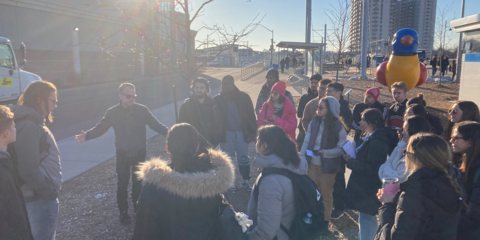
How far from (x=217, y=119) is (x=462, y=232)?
3.33 m

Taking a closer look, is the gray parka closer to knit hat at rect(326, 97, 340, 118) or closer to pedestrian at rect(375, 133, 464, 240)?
pedestrian at rect(375, 133, 464, 240)

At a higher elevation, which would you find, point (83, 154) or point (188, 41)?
point (188, 41)

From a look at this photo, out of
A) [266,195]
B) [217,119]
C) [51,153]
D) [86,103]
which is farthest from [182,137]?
[86,103]

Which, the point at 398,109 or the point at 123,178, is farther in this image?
the point at 398,109

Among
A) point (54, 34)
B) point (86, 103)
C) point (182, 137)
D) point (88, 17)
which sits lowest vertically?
point (86, 103)

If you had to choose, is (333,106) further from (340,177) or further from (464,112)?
(464,112)

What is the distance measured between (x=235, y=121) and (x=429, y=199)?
3347 mm

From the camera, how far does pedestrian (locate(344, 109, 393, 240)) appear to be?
310 centimetres

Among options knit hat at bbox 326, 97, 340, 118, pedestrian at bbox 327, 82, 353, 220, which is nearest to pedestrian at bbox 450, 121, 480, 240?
knit hat at bbox 326, 97, 340, 118

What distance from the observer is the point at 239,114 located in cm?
495

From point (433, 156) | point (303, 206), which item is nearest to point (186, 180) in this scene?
point (303, 206)

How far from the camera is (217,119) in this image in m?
4.84

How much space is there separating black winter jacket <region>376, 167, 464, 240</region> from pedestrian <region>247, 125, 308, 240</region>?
640 millimetres

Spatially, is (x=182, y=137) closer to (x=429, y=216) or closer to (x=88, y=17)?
(x=429, y=216)
